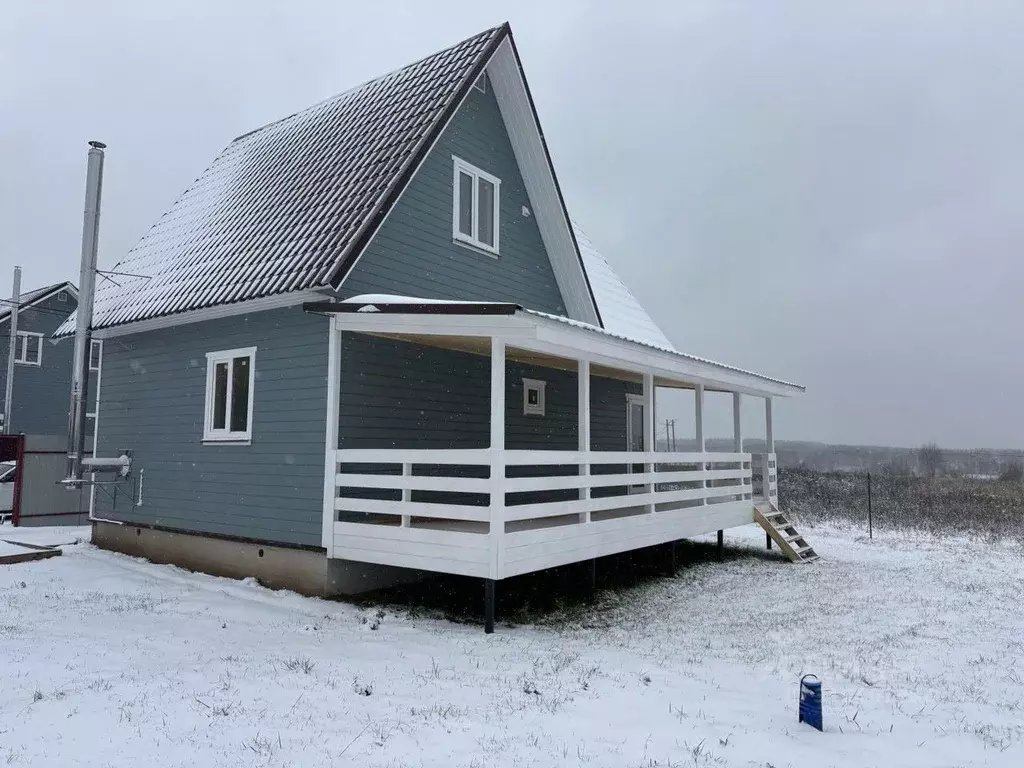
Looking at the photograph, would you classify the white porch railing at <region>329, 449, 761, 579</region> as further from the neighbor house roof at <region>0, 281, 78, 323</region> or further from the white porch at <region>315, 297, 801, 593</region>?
the neighbor house roof at <region>0, 281, 78, 323</region>

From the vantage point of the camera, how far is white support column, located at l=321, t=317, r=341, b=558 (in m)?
9.05

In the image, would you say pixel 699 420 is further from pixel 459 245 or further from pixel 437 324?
pixel 437 324

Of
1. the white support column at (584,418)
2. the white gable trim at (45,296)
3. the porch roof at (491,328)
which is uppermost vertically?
the white gable trim at (45,296)

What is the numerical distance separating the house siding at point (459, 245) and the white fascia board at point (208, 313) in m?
0.65

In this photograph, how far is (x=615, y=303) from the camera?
61.8ft

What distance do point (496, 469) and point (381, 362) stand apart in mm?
3015

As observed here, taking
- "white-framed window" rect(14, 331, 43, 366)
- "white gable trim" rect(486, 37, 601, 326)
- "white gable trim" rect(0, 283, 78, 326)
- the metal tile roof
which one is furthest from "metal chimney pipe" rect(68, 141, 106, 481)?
"white-framed window" rect(14, 331, 43, 366)

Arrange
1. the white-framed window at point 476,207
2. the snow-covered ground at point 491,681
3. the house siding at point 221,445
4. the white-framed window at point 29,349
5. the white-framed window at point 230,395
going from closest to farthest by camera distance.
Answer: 1. the snow-covered ground at point 491,681
2. the house siding at point 221,445
3. the white-framed window at point 230,395
4. the white-framed window at point 476,207
5. the white-framed window at point 29,349

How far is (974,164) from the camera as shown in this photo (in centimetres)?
4556

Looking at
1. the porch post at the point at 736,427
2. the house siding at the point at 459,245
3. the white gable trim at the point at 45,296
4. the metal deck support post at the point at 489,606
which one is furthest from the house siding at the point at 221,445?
the white gable trim at the point at 45,296

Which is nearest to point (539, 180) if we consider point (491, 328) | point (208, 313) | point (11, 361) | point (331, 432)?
point (208, 313)

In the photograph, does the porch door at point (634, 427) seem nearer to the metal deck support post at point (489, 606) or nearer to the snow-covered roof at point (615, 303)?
the snow-covered roof at point (615, 303)

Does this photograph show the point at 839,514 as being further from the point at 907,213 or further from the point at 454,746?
the point at 907,213

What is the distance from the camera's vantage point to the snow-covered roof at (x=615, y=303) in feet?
58.6
